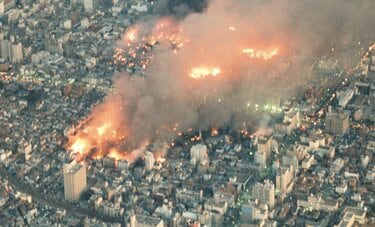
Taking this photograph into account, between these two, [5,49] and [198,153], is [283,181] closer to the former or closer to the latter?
[198,153]

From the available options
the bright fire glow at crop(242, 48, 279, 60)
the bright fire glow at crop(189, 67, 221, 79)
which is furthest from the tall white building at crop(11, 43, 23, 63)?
the bright fire glow at crop(242, 48, 279, 60)

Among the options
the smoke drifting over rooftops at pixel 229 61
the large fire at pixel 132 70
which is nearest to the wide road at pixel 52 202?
the large fire at pixel 132 70

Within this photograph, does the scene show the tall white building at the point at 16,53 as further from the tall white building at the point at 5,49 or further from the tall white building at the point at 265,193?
the tall white building at the point at 265,193

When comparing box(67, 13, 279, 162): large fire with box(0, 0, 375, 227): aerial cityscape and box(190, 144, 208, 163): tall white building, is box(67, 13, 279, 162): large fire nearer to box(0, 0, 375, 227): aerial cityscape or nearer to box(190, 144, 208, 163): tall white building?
box(0, 0, 375, 227): aerial cityscape

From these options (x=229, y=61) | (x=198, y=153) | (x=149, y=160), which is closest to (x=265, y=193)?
(x=198, y=153)

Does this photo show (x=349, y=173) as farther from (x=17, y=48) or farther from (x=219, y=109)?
(x=17, y=48)

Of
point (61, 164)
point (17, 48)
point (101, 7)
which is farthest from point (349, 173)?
point (101, 7)

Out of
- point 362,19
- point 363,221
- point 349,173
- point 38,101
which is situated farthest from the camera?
point 362,19

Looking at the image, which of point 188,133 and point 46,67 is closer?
point 188,133
